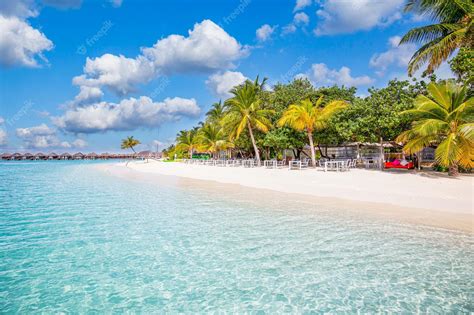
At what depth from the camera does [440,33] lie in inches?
552

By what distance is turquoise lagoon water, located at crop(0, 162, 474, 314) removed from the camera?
359cm

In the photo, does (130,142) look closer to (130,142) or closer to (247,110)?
(130,142)

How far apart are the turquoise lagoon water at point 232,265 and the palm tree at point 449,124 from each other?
6921 millimetres

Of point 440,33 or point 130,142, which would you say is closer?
point 440,33

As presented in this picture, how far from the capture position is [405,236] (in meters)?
6.31

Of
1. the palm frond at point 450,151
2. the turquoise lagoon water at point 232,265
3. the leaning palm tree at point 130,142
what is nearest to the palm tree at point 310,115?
the palm frond at point 450,151

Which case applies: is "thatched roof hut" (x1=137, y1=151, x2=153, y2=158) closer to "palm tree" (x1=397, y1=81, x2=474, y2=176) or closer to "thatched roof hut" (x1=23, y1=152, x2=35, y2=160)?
"thatched roof hut" (x1=23, y1=152, x2=35, y2=160)

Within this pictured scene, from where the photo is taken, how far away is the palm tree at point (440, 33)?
1284 cm

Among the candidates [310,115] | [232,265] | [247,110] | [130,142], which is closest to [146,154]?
[130,142]

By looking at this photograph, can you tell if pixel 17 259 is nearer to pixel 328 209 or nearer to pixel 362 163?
pixel 328 209

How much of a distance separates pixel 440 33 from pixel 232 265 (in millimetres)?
15808

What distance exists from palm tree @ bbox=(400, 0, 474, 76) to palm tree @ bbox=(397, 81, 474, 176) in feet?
5.36

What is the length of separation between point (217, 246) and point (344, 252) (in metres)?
2.42

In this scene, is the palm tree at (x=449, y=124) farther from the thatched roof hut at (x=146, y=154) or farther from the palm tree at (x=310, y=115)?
the thatched roof hut at (x=146, y=154)
